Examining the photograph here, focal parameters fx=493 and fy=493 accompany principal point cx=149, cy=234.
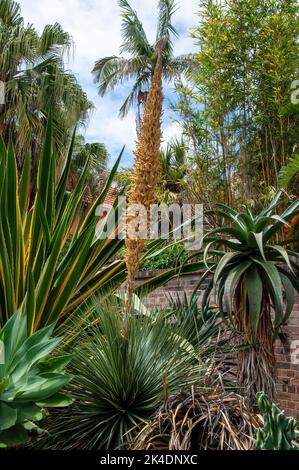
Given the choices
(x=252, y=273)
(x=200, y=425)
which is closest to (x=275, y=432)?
(x=200, y=425)

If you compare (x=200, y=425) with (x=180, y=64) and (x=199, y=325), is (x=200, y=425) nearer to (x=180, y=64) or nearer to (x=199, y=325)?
(x=199, y=325)

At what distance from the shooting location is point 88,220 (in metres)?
4.21

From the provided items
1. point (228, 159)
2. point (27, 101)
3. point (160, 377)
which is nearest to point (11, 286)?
point (160, 377)

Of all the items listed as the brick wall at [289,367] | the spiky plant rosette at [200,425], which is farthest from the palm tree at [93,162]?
the spiky plant rosette at [200,425]

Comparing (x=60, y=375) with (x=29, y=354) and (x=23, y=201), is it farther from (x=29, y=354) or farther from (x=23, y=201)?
(x=23, y=201)

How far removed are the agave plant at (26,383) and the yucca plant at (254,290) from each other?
4.28 ft

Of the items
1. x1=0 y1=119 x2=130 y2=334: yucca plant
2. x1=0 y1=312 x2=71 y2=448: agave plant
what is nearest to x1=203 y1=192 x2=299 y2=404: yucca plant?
x1=0 y1=119 x2=130 y2=334: yucca plant

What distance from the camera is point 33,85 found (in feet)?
36.0

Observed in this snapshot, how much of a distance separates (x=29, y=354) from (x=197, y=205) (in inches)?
175

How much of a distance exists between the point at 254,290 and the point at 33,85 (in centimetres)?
911

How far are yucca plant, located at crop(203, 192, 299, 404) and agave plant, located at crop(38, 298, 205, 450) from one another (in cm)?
A: 57

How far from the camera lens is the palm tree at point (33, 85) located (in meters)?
10.5

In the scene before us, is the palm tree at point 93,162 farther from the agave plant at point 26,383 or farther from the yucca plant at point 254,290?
the agave plant at point 26,383

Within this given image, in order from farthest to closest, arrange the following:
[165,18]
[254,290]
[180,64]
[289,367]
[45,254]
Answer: [180,64] → [165,18] → [289,367] → [45,254] → [254,290]
